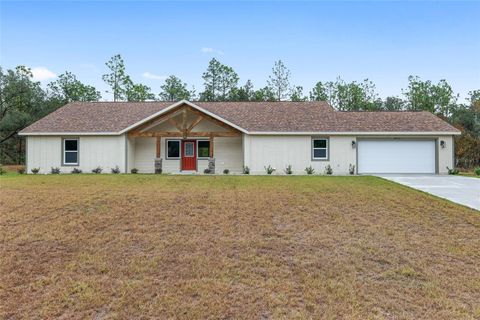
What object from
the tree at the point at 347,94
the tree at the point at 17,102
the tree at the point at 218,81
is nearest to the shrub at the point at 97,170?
the tree at the point at 17,102

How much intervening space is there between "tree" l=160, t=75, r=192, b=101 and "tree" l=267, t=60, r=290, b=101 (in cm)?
1090

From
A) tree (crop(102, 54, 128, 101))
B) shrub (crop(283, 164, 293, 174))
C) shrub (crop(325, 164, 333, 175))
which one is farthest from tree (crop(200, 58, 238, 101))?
shrub (crop(325, 164, 333, 175))

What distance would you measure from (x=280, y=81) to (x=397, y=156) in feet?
74.9

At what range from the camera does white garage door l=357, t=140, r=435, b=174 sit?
17.1 metres

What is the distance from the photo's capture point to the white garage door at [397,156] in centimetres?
1712

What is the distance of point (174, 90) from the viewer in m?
38.4

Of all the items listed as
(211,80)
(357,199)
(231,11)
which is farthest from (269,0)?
(211,80)

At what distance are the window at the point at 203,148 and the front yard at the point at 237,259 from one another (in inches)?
392

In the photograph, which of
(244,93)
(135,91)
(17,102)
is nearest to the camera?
(17,102)

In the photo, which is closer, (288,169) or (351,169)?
(288,169)

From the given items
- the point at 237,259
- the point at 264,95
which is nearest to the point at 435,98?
the point at 264,95

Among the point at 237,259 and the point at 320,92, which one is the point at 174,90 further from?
the point at 237,259

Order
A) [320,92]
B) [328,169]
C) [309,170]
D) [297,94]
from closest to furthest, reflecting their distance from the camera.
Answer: [309,170]
[328,169]
[297,94]
[320,92]

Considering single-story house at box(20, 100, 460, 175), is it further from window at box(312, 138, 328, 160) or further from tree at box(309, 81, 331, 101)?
tree at box(309, 81, 331, 101)
